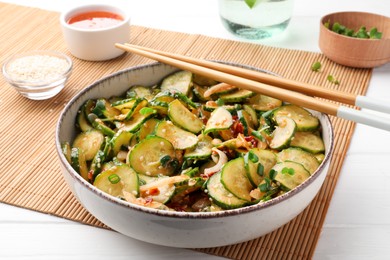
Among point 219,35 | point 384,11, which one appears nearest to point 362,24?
point 384,11

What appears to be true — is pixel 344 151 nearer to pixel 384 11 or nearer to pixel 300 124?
pixel 300 124

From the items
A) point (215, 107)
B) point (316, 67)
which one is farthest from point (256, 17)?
point (215, 107)

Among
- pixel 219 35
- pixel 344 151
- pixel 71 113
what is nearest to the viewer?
pixel 71 113

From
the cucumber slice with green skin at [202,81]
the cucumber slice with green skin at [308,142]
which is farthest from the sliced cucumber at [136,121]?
the cucumber slice with green skin at [308,142]

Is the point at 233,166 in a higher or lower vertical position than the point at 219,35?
higher

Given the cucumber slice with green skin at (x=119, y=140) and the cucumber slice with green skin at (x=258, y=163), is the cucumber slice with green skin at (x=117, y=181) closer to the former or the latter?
the cucumber slice with green skin at (x=119, y=140)

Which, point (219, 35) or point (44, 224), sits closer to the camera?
point (44, 224)
